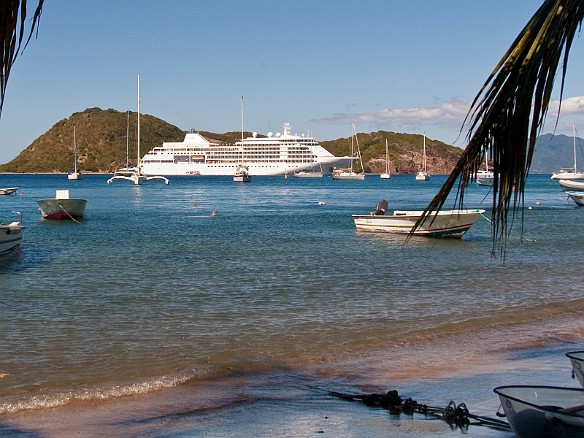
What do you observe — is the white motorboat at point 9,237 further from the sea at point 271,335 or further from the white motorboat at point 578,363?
the white motorboat at point 578,363

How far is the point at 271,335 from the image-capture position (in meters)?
12.2

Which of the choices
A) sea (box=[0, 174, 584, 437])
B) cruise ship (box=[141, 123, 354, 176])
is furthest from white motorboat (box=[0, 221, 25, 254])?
cruise ship (box=[141, 123, 354, 176])

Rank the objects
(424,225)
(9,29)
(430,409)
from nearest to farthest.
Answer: (9,29)
(430,409)
(424,225)

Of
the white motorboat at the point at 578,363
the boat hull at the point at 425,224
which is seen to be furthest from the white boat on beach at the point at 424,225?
the white motorboat at the point at 578,363

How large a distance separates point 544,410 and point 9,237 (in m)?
20.5

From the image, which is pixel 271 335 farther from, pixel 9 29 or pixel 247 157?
pixel 247 157

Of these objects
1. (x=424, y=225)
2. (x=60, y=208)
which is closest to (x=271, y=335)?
(x=424, y=225)

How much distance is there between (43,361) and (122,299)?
5.62 meters

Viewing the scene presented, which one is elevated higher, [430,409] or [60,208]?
[60,208]

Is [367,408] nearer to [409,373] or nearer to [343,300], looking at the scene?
[409,373]

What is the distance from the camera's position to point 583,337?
1170cm

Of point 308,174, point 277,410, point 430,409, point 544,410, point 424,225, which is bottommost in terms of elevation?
point 277,410

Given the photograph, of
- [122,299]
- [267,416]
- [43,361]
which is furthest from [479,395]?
[122,299]

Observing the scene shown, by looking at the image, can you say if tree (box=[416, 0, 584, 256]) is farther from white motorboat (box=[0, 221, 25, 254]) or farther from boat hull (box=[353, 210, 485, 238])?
boat hull (box=[353, 210, 485, 238])
